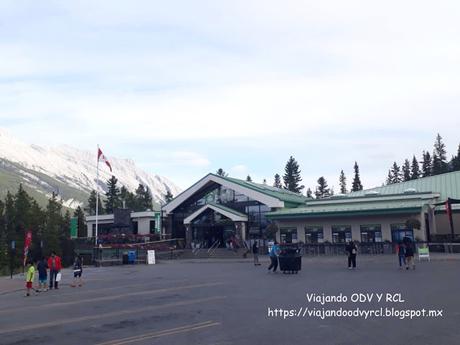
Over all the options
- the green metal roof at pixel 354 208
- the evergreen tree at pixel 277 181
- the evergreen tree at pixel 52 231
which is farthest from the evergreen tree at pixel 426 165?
the evergreen tree at pixel 52 231

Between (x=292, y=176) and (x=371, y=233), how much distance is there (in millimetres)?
74945

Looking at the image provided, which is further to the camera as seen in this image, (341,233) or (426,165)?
(426,165)

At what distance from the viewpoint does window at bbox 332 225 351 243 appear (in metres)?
45.5

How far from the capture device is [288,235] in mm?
48875

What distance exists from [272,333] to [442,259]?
23.2 metres

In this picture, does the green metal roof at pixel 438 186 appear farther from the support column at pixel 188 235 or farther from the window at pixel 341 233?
the support column at pixel 188 235

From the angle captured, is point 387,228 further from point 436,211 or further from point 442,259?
point 442,259

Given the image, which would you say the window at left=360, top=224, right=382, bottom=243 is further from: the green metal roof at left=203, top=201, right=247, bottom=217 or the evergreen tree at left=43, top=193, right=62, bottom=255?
the evergreen tree at left=43, top=193, right=62, bottom=255

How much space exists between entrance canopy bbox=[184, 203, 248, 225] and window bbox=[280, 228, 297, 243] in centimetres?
459

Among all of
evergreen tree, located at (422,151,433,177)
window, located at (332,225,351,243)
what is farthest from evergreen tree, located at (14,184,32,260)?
evergreen tree, located at (422,151,433,177)

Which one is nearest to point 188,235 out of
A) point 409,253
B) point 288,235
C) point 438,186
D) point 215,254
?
point 215,254

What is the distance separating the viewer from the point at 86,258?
58.2m

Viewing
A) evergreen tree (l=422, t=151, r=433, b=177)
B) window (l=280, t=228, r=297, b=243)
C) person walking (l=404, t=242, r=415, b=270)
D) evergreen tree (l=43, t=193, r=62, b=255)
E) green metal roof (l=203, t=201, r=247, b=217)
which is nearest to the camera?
person walking (l=404, t=242, r=415, b=270)

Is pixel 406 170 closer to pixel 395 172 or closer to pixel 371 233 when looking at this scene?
pixel 395 172
